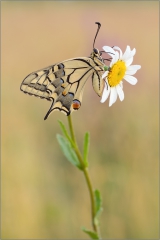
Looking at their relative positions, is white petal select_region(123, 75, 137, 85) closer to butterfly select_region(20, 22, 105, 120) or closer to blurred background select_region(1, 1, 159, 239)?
butterfly select_region(20, 22, 105, 120)

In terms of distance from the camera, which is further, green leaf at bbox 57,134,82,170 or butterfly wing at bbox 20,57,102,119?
green leaf at bbox 57,134,82,170

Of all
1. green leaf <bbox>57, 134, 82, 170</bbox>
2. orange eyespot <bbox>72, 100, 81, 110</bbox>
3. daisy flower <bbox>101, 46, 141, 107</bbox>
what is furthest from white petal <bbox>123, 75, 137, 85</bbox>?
green leaf <bbox>57, 134, 82, 170</bbox>

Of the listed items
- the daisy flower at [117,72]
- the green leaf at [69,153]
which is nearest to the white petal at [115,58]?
the daisy flower at [117,72]

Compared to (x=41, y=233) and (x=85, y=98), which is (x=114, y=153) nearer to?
(x=85, y=98)

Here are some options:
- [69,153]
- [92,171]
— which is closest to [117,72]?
[69,153]

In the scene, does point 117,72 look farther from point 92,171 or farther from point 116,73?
point 92,171

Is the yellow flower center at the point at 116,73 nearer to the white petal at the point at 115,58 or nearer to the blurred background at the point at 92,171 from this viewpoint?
the white petal at the point at 115,58
